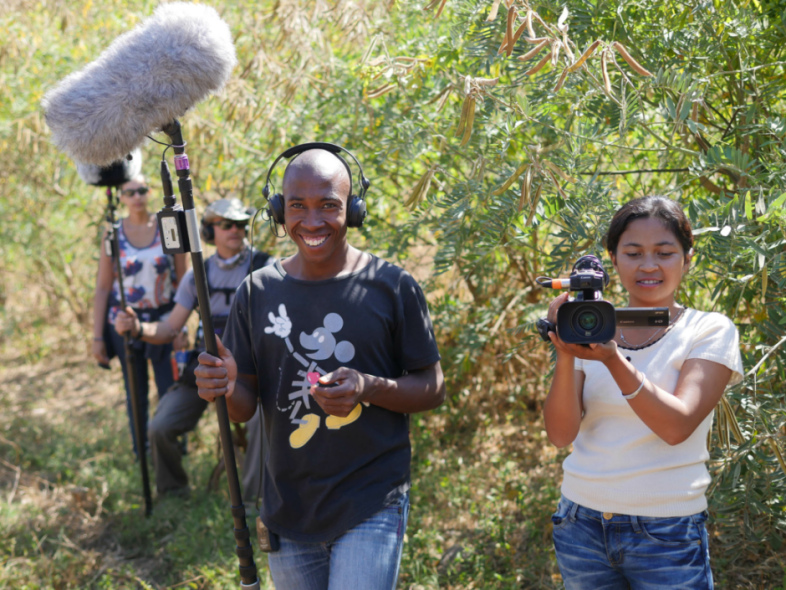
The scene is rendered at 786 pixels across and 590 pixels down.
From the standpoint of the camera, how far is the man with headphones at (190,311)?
14.8 feet

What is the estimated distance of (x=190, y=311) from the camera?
184 inches

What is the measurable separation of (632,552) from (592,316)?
0.66m

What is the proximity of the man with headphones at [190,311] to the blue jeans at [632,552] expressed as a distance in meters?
2.77

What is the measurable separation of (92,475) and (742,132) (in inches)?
Answer: 188

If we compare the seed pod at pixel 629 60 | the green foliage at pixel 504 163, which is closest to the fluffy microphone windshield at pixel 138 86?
the green foliage at pixel 504 163

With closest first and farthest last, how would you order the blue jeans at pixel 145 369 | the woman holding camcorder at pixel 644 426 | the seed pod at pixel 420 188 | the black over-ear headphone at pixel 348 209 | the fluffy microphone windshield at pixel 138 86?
1. the woman holding camcorder at pixel 644 426
2. the fluffy microphone windshield at pixel 138 86
3. the black over-ear headphone at pixel 348 209
4. the seed pod at pixel 420 188
5. the blue jeans at pixel 145 369

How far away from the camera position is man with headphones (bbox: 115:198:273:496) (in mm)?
4508

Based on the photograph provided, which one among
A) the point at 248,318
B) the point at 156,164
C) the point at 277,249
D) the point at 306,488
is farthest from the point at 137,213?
the point at 306,488

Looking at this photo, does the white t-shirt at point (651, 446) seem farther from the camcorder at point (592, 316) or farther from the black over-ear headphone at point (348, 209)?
the black over-ear headphone at point (348, 209)

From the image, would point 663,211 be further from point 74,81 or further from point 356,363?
point 74,81

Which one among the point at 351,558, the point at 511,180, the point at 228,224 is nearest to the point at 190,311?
the point at 228,224

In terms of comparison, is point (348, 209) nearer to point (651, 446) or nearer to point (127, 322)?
point (651, 446)

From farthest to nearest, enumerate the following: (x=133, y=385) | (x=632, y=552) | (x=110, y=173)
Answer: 1. (x=133, y=385)
2. (x=110, y=173)
3. (x=632, y=552)

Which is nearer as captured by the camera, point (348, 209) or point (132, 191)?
point (348, 209)
